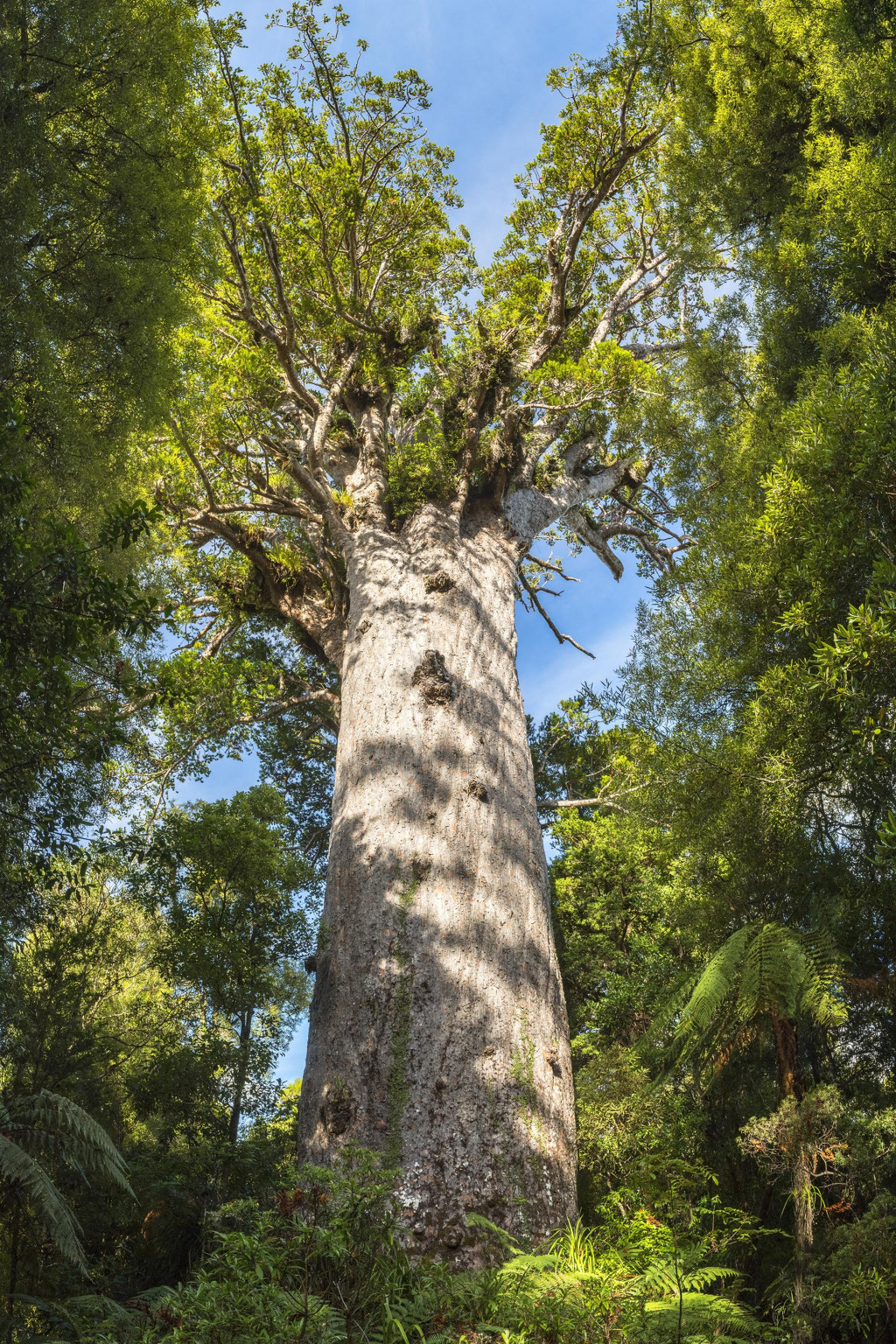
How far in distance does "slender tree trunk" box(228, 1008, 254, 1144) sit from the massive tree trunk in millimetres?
3709

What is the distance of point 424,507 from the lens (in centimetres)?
891

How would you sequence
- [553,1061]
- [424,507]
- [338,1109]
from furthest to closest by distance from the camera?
[424,507] < [553,1061] < [338,1109]

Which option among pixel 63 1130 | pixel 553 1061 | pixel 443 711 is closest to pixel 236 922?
pixel 63 1130

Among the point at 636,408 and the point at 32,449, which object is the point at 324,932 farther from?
the point at 636,408

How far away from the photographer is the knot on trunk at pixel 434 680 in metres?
6.92

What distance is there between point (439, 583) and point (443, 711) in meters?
1.51

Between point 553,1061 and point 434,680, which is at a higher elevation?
point 434,680

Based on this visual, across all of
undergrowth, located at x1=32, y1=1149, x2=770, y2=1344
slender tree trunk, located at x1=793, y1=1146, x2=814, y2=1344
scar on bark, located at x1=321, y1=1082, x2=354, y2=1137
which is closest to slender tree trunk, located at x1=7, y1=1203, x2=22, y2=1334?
scar on bark, located at x1=321, y1=1082, x2=354, y2=1137

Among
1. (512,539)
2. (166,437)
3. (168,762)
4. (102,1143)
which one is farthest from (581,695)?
(102,1143)

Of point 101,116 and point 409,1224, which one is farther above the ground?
point 101,116

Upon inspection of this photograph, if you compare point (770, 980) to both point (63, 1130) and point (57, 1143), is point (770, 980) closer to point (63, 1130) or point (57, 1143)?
point (57, 1143)

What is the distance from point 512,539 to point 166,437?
14.1ft

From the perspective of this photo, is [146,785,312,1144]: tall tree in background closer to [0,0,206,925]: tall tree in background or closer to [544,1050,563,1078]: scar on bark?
[0,0,206,925]: tall tree in background

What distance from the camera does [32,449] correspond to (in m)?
5.20
